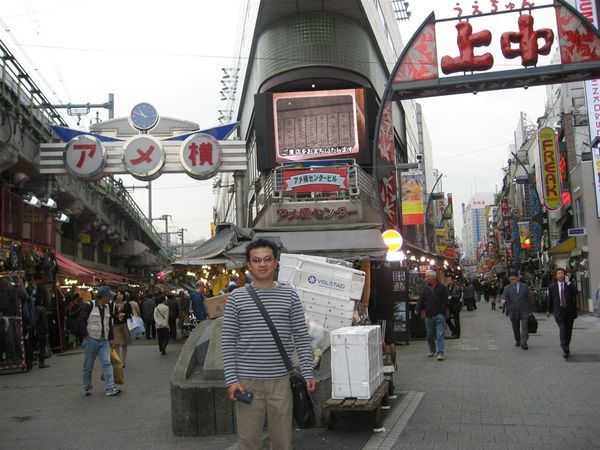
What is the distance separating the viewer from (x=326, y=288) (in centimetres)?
908

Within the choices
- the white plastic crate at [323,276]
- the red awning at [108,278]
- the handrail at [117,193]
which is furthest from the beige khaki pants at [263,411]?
the handrail at [117,193]

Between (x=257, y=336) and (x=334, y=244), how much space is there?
998cm

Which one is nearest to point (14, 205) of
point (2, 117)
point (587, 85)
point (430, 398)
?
point (2, 117)

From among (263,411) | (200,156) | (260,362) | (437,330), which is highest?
(200,156)

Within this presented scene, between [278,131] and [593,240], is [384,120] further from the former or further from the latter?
[593,240]

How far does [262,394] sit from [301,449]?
7.85 feet

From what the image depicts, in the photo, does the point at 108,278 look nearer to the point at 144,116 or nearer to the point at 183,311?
the point at 183,311

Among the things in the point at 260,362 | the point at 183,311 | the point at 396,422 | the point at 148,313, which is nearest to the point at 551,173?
the point at 183,311

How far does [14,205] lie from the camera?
1595 cm

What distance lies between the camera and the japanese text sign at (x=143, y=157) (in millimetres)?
17891

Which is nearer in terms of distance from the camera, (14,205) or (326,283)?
(326,283)

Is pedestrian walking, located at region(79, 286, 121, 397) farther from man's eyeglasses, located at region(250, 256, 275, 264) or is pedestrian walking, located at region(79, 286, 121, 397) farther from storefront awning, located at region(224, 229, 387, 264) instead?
man's eyeglasses, located at region(250, 256, 275, 264)

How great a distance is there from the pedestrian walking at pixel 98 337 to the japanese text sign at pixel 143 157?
8614 millimetres

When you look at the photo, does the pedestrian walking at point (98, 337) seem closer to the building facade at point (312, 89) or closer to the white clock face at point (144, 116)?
the white clock face at point (144, 116)
